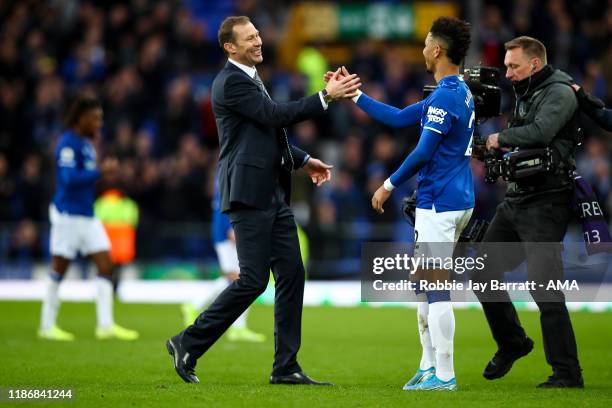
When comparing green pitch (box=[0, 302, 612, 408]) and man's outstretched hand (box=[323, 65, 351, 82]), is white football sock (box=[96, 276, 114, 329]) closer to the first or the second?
green pitch (box=[0, 302, 612, 408])

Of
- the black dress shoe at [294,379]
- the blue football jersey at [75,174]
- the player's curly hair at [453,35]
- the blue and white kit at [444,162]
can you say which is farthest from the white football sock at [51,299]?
the player's curly hair at [453,35]

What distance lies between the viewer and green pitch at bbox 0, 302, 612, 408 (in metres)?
7.85

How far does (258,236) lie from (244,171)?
20.7 inches

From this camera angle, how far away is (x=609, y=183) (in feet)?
63.6

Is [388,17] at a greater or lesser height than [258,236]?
greater

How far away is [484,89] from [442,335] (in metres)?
2.14

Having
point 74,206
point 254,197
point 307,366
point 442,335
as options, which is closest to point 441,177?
point 442,335

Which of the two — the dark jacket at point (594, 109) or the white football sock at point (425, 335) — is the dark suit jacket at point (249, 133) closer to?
the white football sock at point (425, 335)

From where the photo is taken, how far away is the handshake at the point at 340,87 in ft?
Answer: 28.3

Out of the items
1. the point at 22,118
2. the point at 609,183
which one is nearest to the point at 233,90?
the point at 609,183

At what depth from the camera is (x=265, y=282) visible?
28.7 ft

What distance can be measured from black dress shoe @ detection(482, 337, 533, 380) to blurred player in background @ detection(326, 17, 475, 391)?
89 cm

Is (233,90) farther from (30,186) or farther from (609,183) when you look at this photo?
(30,186)

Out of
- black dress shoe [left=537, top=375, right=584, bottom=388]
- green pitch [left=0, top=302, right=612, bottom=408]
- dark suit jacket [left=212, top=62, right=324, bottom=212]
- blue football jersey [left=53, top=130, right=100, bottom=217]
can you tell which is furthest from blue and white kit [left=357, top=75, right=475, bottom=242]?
blue football jersey [left=53, top=130, right=100, bottom=217]
